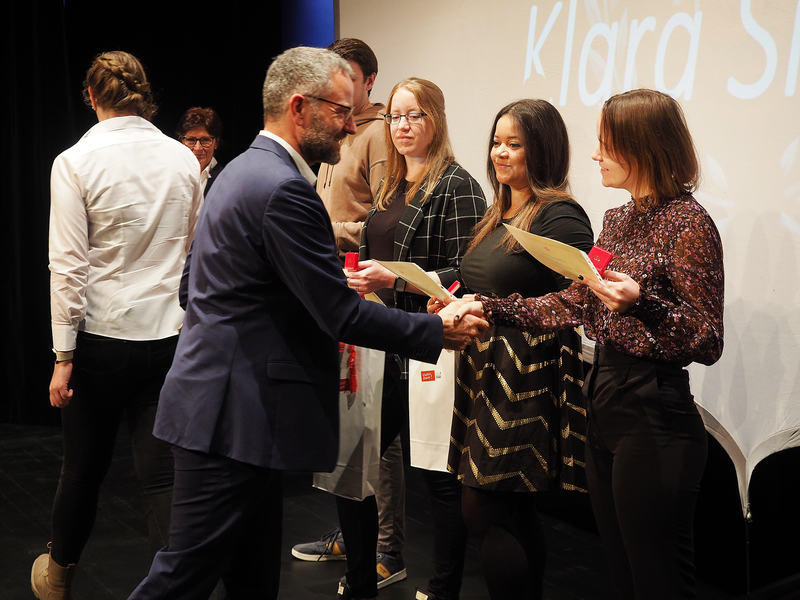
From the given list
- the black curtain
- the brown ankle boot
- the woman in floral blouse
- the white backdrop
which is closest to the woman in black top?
the woman in floral blouse

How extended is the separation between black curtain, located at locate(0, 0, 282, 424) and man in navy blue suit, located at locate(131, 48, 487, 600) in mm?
3983

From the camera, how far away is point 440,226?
7.98 feet

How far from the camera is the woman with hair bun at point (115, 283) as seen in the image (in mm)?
2295

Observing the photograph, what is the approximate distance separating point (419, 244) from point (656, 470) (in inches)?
39.4

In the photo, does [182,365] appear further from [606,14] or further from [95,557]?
[606,14]

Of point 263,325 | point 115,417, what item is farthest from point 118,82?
point 263,325

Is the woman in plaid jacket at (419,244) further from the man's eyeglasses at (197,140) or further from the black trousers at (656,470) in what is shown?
the man's eyeglasses at (197,140)

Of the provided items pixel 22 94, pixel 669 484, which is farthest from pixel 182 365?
pixel 22 94

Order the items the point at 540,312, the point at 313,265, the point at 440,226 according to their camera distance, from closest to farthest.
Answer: the point at 313,265 < the point at 540,312 < the point at 440,226

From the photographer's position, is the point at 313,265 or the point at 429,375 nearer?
the point at 313,265

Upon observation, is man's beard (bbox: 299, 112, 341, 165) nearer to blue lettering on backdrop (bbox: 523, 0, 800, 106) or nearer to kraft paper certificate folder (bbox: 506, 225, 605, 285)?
kraft paper certificate folder (bbox: 506, 225, 605, 285)

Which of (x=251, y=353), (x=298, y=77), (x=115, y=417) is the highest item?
(x=298, y=77)

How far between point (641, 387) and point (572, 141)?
1.65 meters

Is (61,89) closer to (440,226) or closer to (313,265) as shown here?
(440,226)
